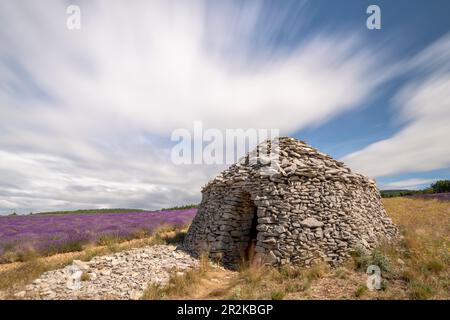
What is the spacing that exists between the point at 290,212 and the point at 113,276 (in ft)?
18.2

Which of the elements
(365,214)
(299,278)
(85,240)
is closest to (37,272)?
(85,240)

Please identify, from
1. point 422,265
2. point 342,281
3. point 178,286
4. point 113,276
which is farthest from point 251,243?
point 422,265

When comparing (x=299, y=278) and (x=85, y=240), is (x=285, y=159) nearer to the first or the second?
(x=299, y=278)

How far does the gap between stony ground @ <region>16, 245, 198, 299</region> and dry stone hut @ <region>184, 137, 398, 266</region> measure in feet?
5.00

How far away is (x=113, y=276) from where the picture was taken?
7250mm

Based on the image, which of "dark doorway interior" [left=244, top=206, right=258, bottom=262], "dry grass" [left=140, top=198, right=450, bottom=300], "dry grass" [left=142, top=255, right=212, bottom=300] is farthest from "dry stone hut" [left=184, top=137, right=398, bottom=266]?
"dry grass" [left=142, top=255, right=212, bottom=300]

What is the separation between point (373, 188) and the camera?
11.3 m

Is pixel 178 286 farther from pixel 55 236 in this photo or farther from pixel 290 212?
pixel 55 236

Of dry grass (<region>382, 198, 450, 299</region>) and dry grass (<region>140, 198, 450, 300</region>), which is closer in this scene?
dry grass (<region>382, 198, 450, 299</region>)

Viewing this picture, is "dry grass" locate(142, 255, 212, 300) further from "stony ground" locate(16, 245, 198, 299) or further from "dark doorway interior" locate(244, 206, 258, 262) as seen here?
"dark doorway interior" locate(244, 206, 258, 262)

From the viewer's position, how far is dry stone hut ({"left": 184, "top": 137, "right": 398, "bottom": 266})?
8.30 metres

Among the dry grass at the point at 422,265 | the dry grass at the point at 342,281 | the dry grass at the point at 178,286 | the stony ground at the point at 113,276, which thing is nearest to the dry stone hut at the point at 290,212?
the dry grass at the point at 342,281

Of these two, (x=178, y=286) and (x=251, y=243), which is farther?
(x=251, y=243)

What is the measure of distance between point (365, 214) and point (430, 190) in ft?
153
